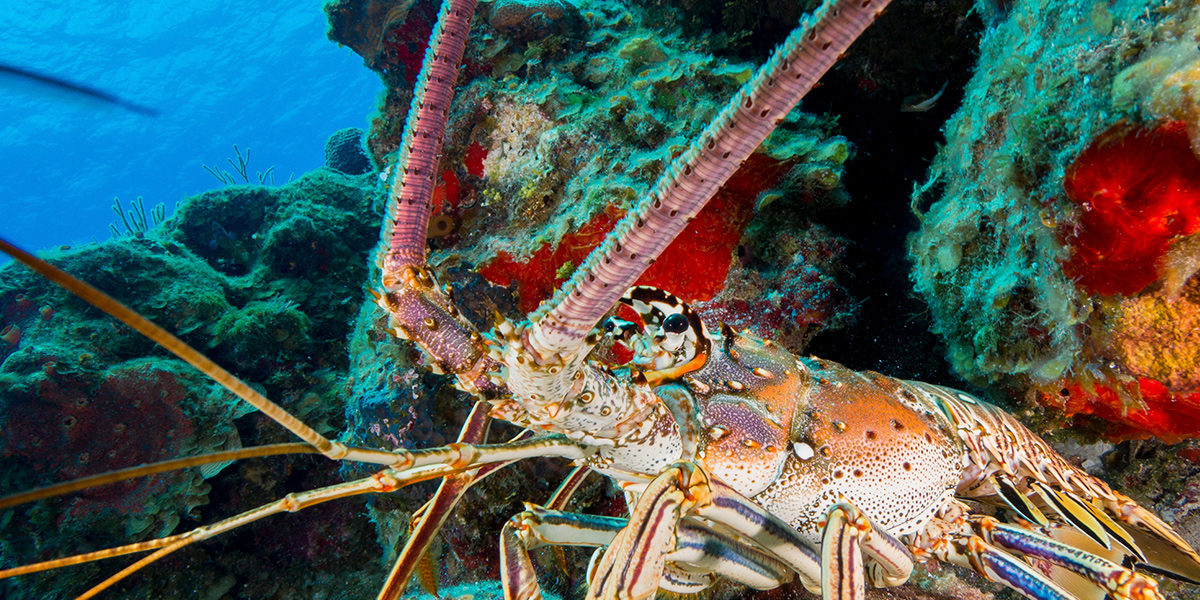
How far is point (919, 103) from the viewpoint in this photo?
12.3 ft

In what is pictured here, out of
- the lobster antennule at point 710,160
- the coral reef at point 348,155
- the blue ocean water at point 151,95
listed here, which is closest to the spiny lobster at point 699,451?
the lobster antennule at point 710,160

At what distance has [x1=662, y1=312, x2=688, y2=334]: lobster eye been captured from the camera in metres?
1.79

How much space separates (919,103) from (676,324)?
3.24 meters

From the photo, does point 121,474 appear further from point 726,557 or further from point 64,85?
point 726,557

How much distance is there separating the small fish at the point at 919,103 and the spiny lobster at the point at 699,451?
90.8 inches

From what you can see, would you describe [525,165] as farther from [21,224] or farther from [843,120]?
[21,224]

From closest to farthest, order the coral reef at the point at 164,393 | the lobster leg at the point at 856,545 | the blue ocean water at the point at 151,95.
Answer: the lobster leg at the point at 856,545 → the coral reef at the point at 164,393 → the blue ocean water at the point at 151,95

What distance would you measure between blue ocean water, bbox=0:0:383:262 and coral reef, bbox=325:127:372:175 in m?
37.5

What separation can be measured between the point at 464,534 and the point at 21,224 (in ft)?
230

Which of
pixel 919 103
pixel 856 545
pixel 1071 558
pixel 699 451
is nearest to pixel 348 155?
pixel 919 103

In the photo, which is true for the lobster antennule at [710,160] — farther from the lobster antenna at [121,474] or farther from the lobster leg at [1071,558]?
the lobster leg at [1071,558]

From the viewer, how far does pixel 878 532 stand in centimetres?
172

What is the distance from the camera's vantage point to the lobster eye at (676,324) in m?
1.79

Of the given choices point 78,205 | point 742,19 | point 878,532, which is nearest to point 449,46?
point 878,532
